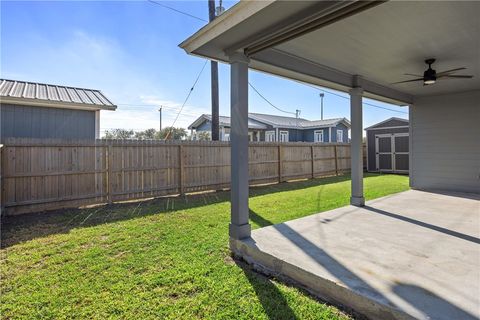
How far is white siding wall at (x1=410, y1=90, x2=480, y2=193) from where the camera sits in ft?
21.9

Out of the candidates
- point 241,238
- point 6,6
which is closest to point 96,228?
point 241,238

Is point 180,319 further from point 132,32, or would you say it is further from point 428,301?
point 132,32

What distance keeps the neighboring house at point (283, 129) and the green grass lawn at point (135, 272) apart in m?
12.6

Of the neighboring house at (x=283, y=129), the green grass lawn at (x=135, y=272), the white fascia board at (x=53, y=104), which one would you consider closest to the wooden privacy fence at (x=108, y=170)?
the green grass lawn at (x=135, y=272)

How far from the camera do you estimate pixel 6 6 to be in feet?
15.8

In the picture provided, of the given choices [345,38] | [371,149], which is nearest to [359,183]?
[345,38]

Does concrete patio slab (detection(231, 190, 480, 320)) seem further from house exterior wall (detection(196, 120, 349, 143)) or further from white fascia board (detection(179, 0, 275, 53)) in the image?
house exterior wall (detection(196, 120, 349, 143))

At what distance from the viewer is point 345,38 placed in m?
3.43

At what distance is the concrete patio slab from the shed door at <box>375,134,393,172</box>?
31.6 feet

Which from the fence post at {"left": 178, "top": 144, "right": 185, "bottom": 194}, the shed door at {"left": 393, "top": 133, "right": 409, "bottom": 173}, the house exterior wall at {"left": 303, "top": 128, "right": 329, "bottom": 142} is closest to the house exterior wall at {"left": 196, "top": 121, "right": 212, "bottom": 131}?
the house exterior wall at {"left": 303, "top": 128, "right": 329, "bottom": 142}

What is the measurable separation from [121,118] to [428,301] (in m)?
25.1

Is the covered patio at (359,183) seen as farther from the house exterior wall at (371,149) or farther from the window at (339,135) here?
the window at (339,135)

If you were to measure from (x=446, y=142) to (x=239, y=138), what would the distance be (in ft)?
21.8

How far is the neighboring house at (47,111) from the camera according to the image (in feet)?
23.9
